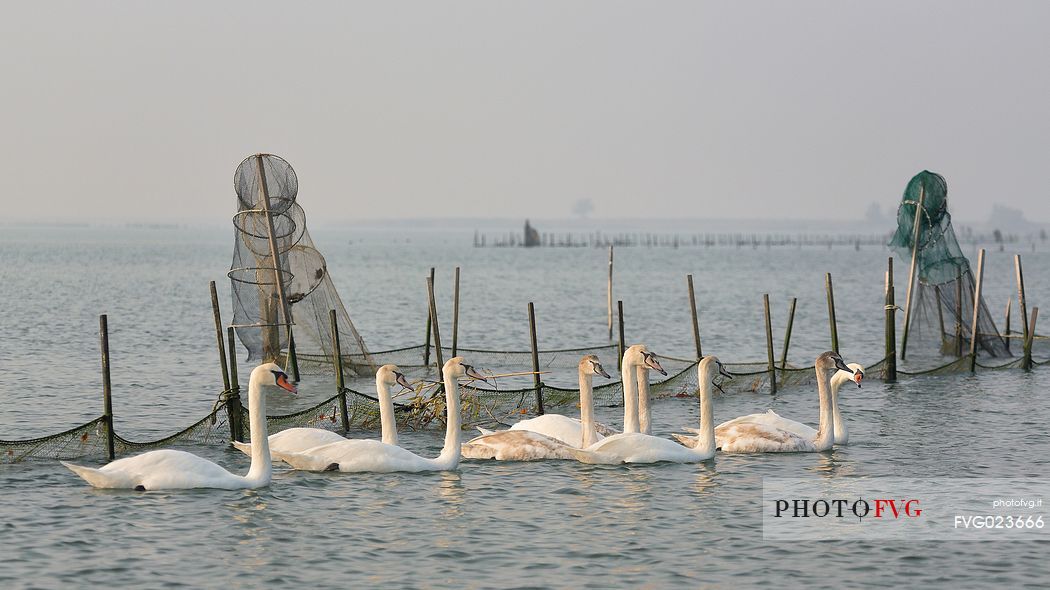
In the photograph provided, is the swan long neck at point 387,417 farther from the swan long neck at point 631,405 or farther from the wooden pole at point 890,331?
the wooden pole at point 890,331

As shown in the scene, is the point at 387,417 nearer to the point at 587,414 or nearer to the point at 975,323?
the point at 587,414

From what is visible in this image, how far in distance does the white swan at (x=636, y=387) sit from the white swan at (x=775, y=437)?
3.61ft

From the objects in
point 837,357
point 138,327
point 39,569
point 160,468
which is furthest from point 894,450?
point 138,327

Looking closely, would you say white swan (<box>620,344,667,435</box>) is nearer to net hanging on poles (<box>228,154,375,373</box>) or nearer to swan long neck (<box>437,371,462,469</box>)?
swan long neck (<box>437,371,462,469</box>)

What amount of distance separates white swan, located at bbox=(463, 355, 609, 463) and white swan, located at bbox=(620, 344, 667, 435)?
0.54 metres

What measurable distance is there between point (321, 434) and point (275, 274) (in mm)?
8560

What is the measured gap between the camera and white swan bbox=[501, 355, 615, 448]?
1727 centimetres

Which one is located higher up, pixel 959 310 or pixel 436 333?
pixel 436 333

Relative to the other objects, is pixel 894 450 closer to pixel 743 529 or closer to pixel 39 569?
pixel 743 529

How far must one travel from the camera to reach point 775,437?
1781 cm

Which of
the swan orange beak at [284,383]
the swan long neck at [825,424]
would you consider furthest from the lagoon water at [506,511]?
the swan orange beak at [284,383]

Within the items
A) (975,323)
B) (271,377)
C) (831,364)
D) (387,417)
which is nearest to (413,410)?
(387,417)

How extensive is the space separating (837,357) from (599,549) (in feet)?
24.5

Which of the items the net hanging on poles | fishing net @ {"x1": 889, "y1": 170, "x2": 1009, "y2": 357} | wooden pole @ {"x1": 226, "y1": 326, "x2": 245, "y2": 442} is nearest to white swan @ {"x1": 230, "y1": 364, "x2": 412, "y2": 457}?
wooden pole @ {"x1": 226, "y1": 326, "x2": 245, "y2": 442}
